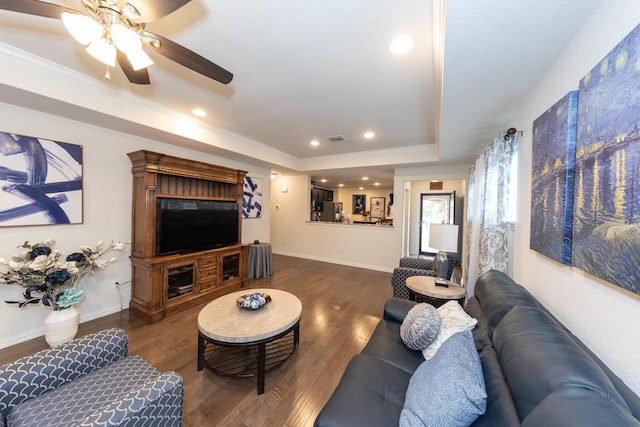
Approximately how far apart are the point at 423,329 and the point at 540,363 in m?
0.70

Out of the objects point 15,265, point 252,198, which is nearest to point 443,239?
point 252,198

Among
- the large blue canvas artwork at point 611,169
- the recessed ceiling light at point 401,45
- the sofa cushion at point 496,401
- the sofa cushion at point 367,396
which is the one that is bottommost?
the sofa cushion at point 367,396

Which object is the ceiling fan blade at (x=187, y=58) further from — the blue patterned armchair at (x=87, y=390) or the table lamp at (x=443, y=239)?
the table lamp at (x=443, y=239)

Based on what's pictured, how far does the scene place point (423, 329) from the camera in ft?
4.69

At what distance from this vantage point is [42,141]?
2293mm

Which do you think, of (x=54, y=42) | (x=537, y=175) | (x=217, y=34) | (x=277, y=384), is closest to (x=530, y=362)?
(x=537, y=175)

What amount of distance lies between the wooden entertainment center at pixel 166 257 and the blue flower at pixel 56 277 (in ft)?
2.32

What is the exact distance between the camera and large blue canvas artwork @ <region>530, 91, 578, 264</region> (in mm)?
1085

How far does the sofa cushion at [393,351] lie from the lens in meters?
1.43

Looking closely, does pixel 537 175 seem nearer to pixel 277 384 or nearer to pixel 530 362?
pixel 530 362

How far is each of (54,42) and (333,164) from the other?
4047 mm

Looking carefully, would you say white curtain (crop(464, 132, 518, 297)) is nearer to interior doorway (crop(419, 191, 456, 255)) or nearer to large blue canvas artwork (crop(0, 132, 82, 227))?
interior doorway (crop(419, 191, 456, 255))

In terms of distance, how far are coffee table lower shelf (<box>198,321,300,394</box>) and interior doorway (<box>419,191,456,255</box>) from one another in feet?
17.1

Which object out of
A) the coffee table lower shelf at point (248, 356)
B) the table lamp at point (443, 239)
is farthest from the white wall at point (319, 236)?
the coffee table lower shelf at point (248, 356)
